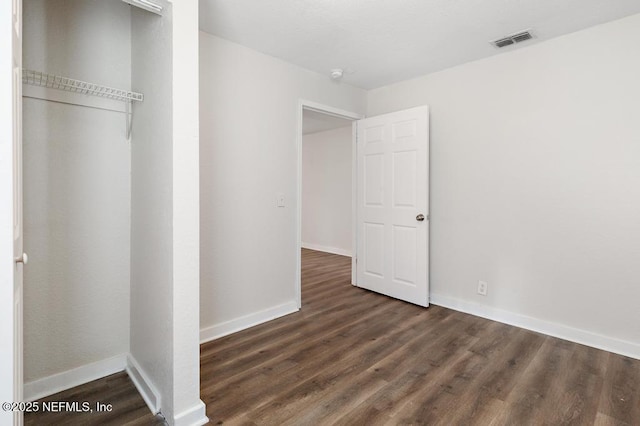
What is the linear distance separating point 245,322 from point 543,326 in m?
2.60

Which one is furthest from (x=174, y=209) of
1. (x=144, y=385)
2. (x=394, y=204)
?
(x=394, y=204)

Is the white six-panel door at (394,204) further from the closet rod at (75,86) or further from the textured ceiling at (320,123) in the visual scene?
the closet rod at (75,86)

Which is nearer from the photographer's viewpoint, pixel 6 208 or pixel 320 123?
pixel 6 208

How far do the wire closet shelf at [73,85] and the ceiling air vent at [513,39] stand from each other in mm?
2783

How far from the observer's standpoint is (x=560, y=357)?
236 cm

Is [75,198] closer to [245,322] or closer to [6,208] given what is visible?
[6,208]

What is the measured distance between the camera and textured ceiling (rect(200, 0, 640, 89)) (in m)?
2.17

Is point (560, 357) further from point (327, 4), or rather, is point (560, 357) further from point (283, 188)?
point (327, 4)

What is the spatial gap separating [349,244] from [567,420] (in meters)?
4.49

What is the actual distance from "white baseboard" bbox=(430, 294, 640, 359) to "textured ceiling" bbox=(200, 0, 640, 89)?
7.86 feet

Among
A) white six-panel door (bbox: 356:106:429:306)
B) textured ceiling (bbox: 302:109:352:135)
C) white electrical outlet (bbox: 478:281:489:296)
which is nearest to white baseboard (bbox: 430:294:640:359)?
white electrical outlet (bbox: 478:281:489:296)

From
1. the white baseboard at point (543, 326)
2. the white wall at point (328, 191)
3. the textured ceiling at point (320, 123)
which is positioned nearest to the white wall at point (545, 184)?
the white baseboard at point (543, 326)

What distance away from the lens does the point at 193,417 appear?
1619 millimetres

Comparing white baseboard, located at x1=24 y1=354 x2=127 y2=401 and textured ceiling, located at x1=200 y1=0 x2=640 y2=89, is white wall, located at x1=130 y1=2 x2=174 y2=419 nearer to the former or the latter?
white baseboard, located at x1=24 y1=354 x2=127 y2=401
